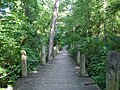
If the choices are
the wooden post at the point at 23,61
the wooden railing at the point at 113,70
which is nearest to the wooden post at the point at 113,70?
the wooden railing at the point at 113,70

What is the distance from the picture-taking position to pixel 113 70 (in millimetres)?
4551

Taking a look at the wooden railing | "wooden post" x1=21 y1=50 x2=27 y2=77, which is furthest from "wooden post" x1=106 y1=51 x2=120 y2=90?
"wooden post" x1=21 y1=50 x2=27 y2=77

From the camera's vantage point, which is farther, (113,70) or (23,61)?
(23,61)

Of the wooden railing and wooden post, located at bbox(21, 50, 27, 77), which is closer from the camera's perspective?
A: the wooden railing

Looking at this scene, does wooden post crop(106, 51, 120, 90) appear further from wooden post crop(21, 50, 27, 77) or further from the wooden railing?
wooden post crop(21, 50, 27, 77)

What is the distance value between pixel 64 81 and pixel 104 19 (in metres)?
8.59

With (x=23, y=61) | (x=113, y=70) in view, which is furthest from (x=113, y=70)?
(x=23, y=61)

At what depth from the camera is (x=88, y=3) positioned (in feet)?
54.4

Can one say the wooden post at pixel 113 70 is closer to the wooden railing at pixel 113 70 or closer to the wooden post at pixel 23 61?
the wooden railing at pixel 113 70

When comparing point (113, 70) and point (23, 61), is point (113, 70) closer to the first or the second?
point (113, 70)

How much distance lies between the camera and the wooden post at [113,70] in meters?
4.55

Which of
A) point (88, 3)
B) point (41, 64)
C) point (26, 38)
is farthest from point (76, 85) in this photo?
point (88, 3)

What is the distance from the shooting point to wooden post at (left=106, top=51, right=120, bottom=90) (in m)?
4.55

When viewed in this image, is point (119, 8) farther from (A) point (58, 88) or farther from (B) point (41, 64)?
(B) point (41, 64)
